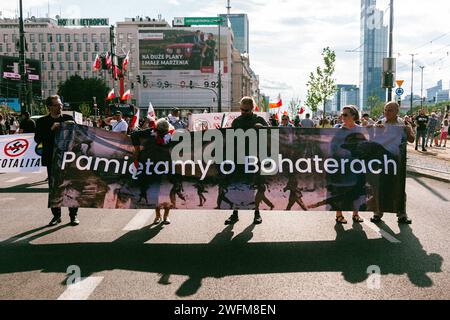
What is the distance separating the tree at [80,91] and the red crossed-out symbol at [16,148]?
98.6 meters

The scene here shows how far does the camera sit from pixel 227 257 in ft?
18.8

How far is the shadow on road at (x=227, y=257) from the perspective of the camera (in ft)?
17.0

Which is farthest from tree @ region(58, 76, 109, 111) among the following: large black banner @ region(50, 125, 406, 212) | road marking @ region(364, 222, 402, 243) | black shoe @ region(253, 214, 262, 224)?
road marking @ region(364, 222, 402, 243)

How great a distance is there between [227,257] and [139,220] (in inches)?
110

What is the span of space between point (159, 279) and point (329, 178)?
A: 325cm

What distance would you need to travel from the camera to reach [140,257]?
227 inches

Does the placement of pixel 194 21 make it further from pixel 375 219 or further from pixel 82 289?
pixel 82 289

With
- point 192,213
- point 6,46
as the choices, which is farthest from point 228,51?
point 192,213

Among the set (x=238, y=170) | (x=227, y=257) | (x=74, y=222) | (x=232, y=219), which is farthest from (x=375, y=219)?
(x=74, y=222)

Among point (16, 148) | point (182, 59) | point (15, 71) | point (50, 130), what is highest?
point (182, 59)

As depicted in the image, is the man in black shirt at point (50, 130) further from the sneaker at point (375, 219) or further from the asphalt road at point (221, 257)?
the sneaker at point (375, 219)

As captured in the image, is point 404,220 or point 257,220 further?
point 257,220

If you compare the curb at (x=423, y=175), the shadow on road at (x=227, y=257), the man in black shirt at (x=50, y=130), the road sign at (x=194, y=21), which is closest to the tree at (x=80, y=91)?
the road sign at (x=194, y=21)

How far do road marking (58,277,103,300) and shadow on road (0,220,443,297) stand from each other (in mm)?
229
